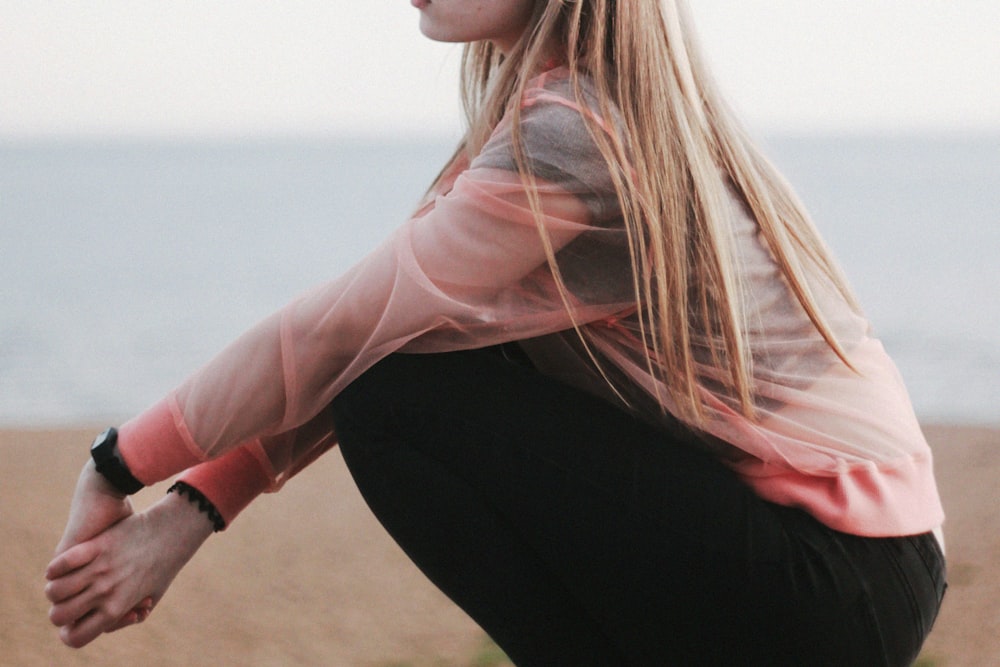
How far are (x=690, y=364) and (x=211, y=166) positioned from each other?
1369cm

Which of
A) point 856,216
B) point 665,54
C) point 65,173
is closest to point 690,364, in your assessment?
point 665,54

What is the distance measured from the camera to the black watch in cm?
109

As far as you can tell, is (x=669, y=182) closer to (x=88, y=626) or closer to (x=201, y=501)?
(x=201, y=501)

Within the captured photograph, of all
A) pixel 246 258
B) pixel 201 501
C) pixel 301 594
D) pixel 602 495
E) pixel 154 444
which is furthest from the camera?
pixel 246 258

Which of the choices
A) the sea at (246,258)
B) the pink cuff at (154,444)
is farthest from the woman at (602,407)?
the sea at (246,258)

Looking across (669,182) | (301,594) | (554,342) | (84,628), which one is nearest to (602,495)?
(554,342)

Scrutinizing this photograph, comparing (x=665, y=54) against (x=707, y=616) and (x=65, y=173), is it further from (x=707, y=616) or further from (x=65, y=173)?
(x=65, y=173)

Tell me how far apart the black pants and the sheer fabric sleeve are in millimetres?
39

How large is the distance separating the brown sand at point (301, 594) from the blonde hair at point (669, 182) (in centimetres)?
71

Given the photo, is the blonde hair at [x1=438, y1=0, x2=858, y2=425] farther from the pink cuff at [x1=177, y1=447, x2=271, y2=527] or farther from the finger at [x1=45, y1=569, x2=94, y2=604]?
the finger at [x1=45, y1=569, x2=94, y2=604]

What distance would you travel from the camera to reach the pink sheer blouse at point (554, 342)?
1014mm

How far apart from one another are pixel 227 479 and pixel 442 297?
0.35 metres

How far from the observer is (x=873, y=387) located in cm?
108

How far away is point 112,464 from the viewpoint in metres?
1.09
